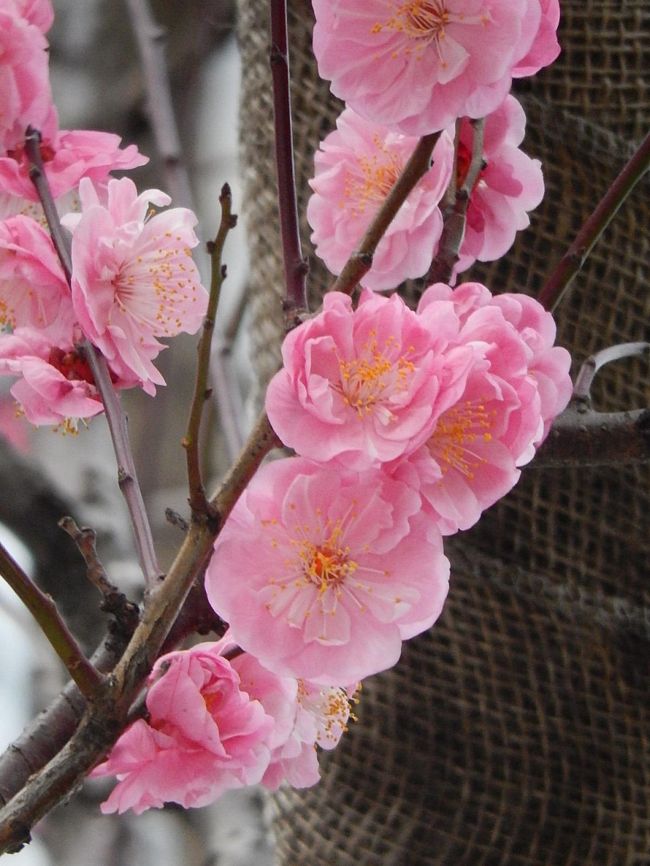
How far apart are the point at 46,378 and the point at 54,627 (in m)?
0.10

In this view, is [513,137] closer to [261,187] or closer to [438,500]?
[438,500]

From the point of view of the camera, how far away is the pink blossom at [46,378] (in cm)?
35

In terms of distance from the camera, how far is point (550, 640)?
0.57 meters

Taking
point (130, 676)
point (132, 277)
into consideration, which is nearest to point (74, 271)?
point (132, 277)

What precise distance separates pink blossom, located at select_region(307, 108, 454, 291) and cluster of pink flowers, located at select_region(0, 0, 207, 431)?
6cm

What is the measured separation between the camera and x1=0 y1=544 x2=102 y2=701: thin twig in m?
0.27

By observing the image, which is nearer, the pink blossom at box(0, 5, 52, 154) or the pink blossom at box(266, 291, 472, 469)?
the pink blossom at box(266, 291, 472, 469)

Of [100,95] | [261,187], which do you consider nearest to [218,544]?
[261,187]

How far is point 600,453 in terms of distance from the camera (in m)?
0.39

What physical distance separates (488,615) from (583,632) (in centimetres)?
5

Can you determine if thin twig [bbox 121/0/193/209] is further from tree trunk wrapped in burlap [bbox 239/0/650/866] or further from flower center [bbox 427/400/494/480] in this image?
flower center [bbox 427/400/494/480]

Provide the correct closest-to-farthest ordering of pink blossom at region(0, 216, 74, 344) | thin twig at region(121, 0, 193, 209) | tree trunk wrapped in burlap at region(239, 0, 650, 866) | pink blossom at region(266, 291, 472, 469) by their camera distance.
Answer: pink blossom at region(266, 291, 472, 469) → pink blossom at region(0, 216, 74, 344) → tree trunk wrapped in burlap at region(239, 0, 650, 866) → thin twig at region(121, 0, 193, 209)

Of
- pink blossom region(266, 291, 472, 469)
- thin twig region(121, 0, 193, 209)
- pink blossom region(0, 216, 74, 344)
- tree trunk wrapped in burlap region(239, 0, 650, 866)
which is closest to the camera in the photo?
pink blossom region(266, 291, 472, 469)

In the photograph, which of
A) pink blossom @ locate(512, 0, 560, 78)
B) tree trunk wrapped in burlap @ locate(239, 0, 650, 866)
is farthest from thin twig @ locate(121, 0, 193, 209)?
pink blossom @ locate(512, 0, 560, 78)
